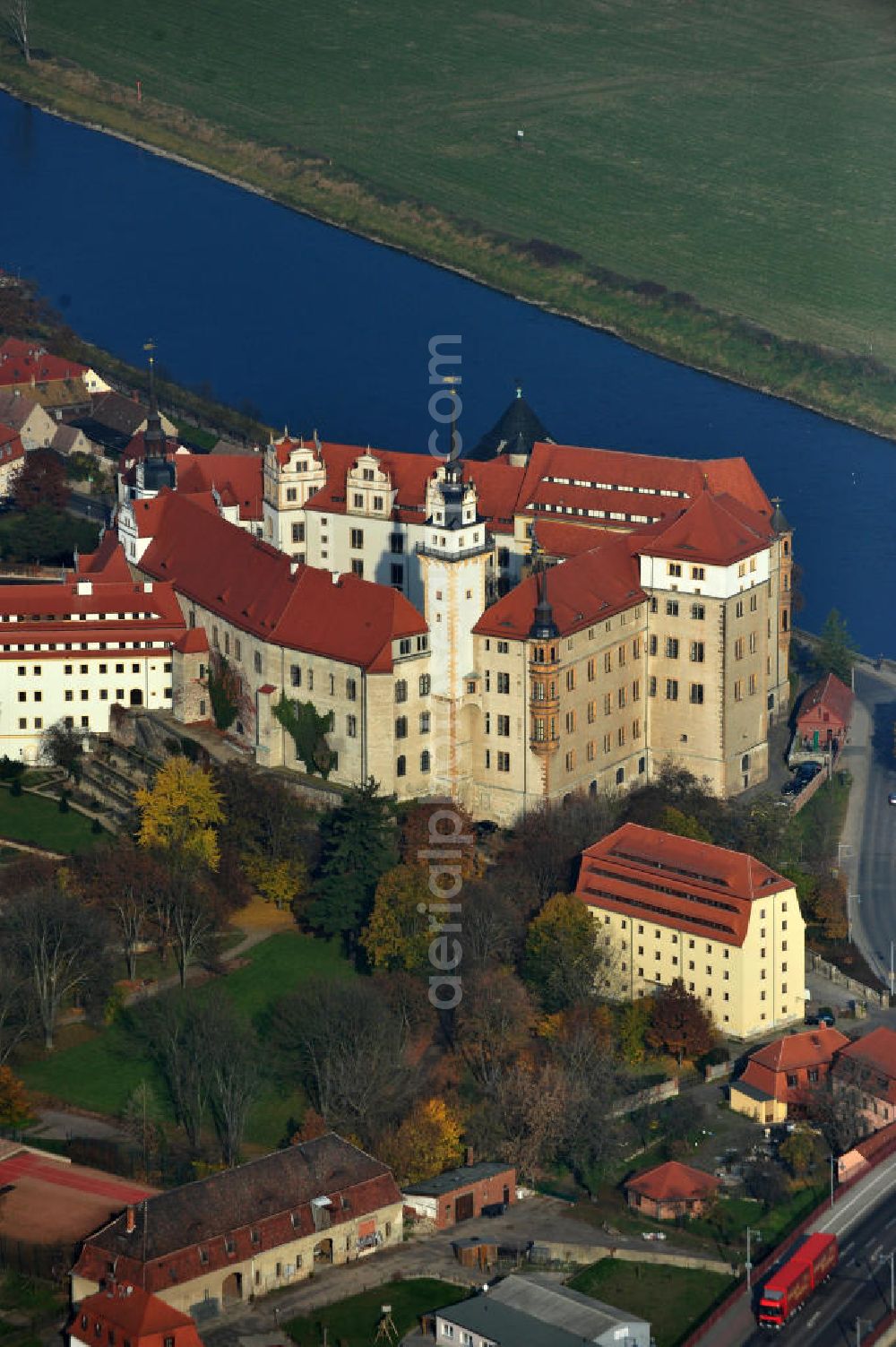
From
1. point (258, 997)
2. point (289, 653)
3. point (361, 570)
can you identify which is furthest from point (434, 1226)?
point (361, 570)

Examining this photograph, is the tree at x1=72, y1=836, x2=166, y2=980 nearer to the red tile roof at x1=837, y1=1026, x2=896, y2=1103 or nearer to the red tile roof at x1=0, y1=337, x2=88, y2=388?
the red tile roof at x1=837, y1=1026, x2=896, y2=1103

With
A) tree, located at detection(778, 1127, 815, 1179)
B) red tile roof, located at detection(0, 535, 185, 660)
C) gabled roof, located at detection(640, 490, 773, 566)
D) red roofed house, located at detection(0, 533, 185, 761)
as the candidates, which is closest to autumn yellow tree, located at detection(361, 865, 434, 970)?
tree, located at detection(778, 1127, 815, 1179)

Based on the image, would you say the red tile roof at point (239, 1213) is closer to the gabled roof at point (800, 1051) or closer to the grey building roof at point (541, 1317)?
the grey building roof at point (541, 1317)

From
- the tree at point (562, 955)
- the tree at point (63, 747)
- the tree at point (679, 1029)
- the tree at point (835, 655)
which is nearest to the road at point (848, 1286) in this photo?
the tree at point (679, 1029)

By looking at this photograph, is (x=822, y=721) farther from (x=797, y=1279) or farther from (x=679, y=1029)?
(x=797, y=1279)

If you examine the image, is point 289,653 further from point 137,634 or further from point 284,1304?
point 284,1304

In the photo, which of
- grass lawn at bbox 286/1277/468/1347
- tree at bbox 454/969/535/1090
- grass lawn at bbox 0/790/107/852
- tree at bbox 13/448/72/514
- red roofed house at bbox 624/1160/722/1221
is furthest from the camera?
tree at bbox 13/448/72/514
